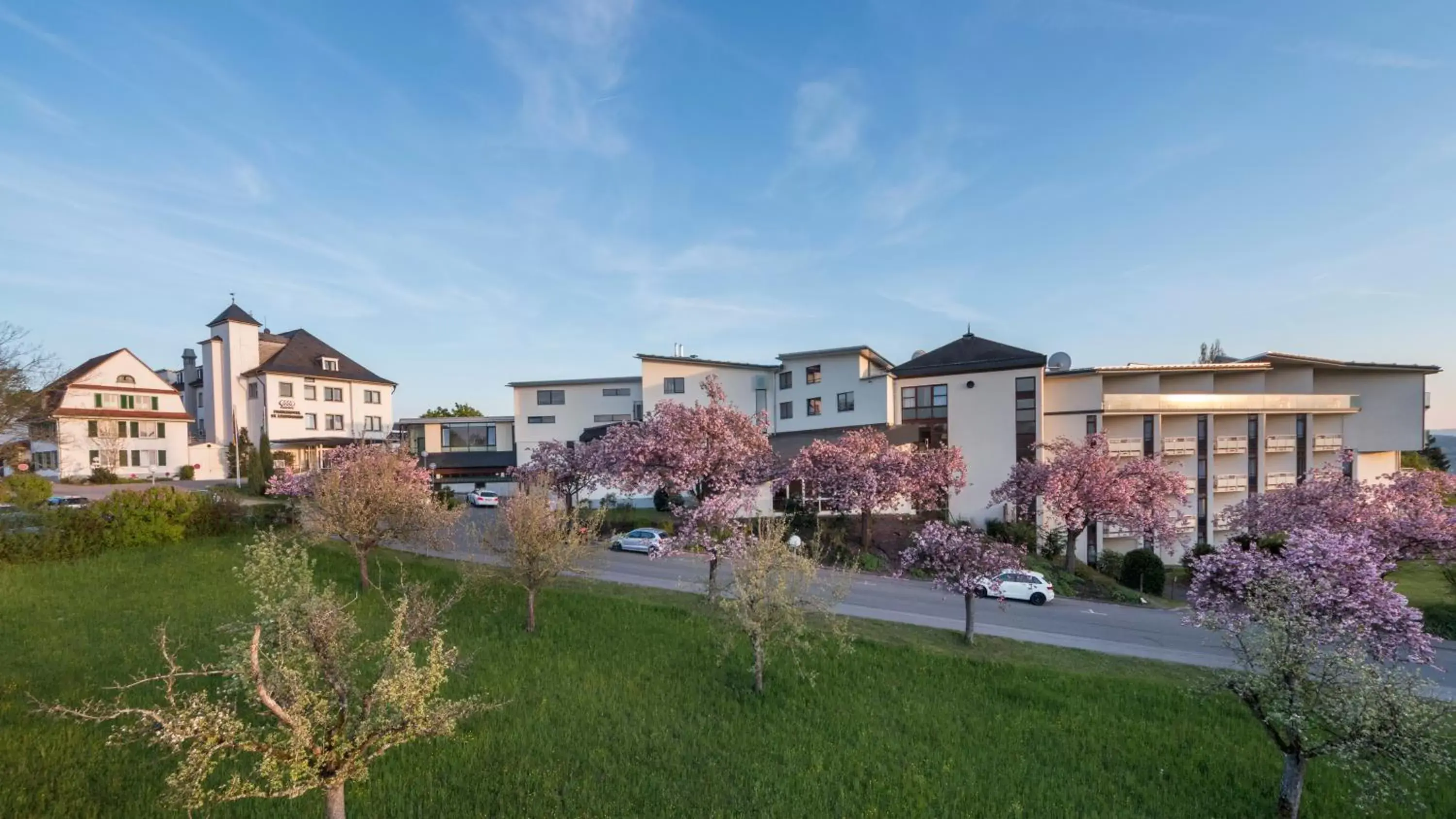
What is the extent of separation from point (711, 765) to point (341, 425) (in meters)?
57.6

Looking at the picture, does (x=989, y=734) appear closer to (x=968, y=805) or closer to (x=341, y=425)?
(x=968, y=805)

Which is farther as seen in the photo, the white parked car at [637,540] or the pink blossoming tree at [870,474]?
the white parked car at [637,540]

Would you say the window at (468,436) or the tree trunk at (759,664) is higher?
the window at (468,436)

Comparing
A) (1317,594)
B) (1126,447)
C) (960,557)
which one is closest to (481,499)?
(960,557)

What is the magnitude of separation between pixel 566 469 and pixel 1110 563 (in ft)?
98.7

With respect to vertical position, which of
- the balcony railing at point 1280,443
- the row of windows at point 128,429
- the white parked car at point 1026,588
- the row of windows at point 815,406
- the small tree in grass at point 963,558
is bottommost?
the white parked car at point 1026,588

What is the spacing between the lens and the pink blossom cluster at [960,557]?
55.0ft

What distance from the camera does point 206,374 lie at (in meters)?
53.7

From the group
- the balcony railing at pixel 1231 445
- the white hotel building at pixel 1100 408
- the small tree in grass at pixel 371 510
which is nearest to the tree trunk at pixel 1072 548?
the white hotel building at pixel 1100 408

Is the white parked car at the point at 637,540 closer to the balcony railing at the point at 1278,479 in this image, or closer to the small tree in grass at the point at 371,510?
the small tree in grass at the point at 371,510

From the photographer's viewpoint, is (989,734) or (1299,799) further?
(989,734)

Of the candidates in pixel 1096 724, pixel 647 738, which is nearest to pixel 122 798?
pixel 647 738

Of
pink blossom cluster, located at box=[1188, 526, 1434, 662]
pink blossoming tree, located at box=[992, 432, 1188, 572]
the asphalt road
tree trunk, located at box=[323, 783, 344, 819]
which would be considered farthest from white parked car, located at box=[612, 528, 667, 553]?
tree trunk, located at box=[323, 783, 344, 819]

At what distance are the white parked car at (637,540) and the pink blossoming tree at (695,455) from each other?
6.76m
